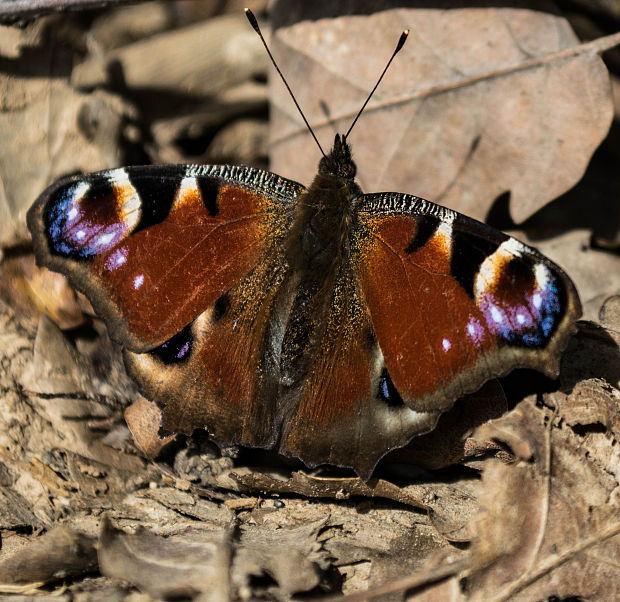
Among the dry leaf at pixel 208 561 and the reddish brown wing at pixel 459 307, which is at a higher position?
the reddish brown wing at pixel 459 307

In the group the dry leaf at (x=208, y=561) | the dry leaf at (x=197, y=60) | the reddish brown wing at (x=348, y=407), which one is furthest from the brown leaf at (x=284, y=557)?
the dry leaf at (x=197, y=60)

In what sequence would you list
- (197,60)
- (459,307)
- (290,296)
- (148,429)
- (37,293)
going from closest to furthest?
(459,307) < (290,296) < (148,429) < (37,293) < (197,60)

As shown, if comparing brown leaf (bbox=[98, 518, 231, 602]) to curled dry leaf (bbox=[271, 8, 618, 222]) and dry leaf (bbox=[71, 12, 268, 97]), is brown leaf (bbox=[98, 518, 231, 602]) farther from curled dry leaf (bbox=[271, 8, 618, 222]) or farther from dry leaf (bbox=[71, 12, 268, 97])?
dry leaf (bbox=[71, 12, 268, 97])

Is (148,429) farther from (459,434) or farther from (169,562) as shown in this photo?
(459,434)

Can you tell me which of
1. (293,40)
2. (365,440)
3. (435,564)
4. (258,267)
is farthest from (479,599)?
(293,40)

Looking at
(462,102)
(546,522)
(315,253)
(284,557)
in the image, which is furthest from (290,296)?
(462,102)

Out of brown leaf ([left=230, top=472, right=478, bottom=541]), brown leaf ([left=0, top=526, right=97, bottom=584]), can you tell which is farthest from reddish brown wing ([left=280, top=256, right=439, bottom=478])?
brown leaf ([left=0, top=526, right=97, bottom=584])

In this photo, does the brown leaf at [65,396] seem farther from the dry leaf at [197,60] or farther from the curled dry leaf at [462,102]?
the dry leaf at [197,60]

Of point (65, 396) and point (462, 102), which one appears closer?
point (65, 396)
